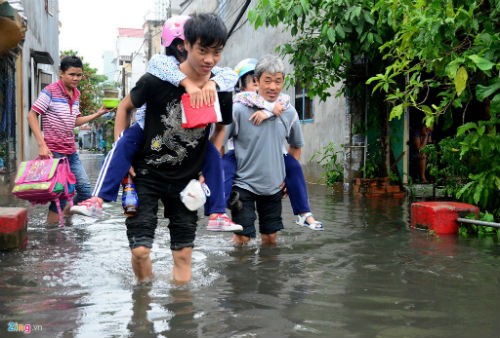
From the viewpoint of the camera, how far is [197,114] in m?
3.32

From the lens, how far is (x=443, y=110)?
549 cm

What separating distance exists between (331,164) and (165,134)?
28.5ft

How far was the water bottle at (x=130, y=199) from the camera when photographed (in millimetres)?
3404

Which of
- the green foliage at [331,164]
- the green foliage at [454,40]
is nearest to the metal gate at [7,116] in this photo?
the green foliage at [331,164]

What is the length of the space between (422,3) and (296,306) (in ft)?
9.87

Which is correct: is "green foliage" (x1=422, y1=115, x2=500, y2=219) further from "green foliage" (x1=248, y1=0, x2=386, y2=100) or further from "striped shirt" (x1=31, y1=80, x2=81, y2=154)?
"striped shirt" (x1=31, y1=80, x2=81, y2=154)

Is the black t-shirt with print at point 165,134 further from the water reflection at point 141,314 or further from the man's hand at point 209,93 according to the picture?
the water reflection at point 141,314

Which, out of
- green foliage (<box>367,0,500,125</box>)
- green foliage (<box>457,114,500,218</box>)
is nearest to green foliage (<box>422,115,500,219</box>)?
green foliage (<box>457,114,500,218</box>)

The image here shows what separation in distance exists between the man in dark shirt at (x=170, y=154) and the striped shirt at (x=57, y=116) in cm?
289

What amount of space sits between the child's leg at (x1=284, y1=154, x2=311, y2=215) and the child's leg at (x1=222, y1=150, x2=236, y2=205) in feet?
1.70

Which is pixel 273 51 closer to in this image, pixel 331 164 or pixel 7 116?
pixel 331 164

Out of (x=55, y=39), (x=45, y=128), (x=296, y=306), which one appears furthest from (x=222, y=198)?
(x=55, y=39)

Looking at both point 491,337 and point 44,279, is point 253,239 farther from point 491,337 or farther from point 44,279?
point 491,337

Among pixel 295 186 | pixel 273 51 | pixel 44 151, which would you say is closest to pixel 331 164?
pixel 273 51
